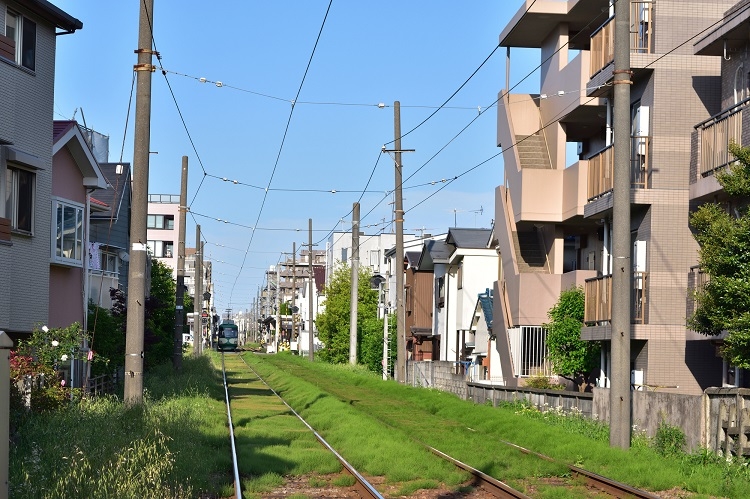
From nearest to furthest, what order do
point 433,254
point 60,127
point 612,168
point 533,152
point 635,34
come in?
point 612,168, point 635,34, point 60,127, point 533,152, point 433,254

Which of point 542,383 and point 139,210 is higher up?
point 139,210

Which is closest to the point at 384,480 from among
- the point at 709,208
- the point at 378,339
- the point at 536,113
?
the point at 709,208

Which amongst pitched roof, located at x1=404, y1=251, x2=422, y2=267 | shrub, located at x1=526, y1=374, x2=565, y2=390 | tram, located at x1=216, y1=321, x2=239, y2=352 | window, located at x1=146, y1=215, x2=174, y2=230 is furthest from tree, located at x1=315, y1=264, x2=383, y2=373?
window, located at x1=146, y1=215, x2=174, y2=230

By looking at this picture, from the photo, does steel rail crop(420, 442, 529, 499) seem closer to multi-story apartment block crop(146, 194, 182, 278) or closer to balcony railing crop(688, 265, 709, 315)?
balcony railing crop(688, 265, 709, 315)

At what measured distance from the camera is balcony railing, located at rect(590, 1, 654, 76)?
2544cm

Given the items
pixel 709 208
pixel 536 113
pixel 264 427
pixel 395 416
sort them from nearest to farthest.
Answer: pixel 709 208 → pixel 264 427 → pixel 395 416 → pixel 536 113

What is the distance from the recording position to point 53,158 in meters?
26.9

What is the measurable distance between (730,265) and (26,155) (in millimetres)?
14942

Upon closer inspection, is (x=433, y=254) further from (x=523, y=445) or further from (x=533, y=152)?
(x=523, y=445)

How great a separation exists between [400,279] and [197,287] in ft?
91.5

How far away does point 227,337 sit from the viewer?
388ft

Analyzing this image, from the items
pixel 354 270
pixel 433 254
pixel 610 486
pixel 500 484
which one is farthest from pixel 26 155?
pixel 354 270

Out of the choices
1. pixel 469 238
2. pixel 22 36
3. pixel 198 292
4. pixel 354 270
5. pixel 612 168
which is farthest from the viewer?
pixel 198 292

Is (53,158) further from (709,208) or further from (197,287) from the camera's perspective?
(197,287)
